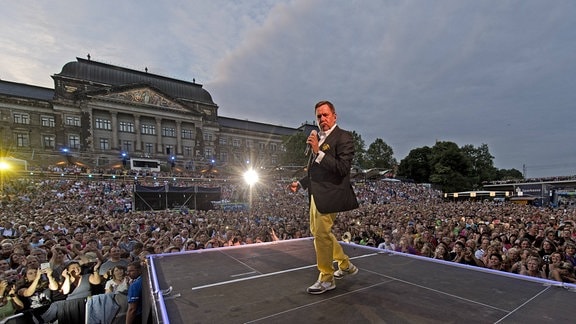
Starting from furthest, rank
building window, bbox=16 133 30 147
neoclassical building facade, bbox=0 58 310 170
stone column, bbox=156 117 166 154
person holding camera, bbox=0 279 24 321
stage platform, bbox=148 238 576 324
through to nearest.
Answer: stone column, bbox=156 117 166 154 < neoclassical building facade, bbox=0 58 310 170 < building window, bbox=16 133 30 147 < person holding camera, bbox=0 279 24 321 < stage platform, bbox=148 238 576 324

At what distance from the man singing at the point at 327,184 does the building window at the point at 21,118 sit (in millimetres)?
65226

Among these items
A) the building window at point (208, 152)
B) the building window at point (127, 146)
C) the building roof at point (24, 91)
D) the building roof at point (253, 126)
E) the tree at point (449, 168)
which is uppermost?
the building roof at point (24, 91)

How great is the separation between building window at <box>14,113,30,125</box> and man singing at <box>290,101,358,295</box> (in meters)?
65.2

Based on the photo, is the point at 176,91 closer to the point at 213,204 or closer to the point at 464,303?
the point at 213,204

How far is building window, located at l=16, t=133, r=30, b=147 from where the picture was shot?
48406 mm

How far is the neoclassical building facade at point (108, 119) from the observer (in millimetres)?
48625

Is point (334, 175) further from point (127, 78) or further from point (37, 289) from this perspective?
point (127, 78)

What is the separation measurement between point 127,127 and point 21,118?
52.8 ft

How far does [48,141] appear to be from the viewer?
1991 inches

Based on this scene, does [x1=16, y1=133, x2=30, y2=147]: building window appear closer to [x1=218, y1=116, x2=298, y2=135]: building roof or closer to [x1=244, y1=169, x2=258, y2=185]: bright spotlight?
[x1=218, y1=116, x2=298, y2=135]: building roof

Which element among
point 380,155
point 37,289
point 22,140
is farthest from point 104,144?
point 380,155

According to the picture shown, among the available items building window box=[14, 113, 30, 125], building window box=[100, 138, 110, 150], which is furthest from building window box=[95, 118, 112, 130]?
building window box=[14, 113, 30, 125]

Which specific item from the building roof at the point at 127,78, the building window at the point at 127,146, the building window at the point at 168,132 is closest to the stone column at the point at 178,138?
the building window at the point at 168,132

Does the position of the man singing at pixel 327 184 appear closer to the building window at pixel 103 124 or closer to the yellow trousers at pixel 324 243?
the yellow trousers at pixel 324 243
